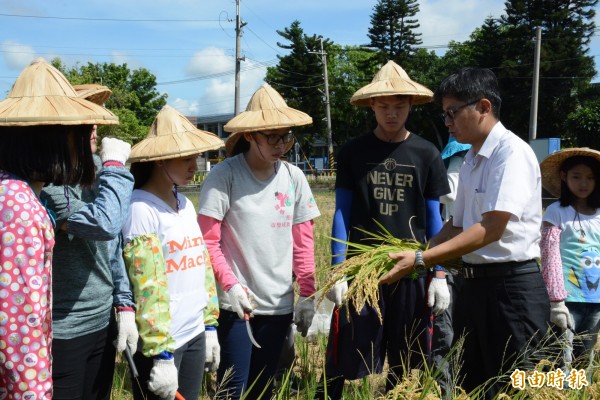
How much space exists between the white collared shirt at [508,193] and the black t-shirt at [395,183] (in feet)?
1.62

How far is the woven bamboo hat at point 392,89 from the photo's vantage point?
3186 mm

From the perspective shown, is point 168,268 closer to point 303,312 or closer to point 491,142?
point 303,312

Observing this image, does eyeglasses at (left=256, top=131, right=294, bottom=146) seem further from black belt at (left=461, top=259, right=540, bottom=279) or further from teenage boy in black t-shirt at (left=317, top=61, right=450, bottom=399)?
black belt at (left=461, top=259, right=540, bottom=279)

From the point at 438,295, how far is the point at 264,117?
1227 millimetres

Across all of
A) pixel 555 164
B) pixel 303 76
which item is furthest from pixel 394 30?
pixel 555 164

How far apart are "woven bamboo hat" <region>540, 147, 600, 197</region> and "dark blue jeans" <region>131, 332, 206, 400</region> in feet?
7.47

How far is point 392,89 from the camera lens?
3.21m

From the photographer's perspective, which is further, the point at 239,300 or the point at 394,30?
the point at 394,30

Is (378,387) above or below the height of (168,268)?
below

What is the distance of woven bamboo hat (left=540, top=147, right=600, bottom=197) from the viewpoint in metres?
3.52

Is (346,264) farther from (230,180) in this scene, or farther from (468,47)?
(468,47)

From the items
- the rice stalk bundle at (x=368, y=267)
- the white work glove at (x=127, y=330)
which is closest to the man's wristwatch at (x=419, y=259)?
the rice stalk bundle at (x=368, y=267)

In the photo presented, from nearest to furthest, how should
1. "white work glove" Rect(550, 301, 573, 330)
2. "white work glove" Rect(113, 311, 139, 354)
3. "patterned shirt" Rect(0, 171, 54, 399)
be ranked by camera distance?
"patterned shirt" Rect(0, 171, 54, 399) < "white work glove" Rect(113, 311, 139, 354) < "white work glove" Rect(550, 301, 573, 330)

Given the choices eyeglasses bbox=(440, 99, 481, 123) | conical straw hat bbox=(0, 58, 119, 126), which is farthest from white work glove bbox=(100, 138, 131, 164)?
eyeglasses bbox=(440, 99, 481, 123)
